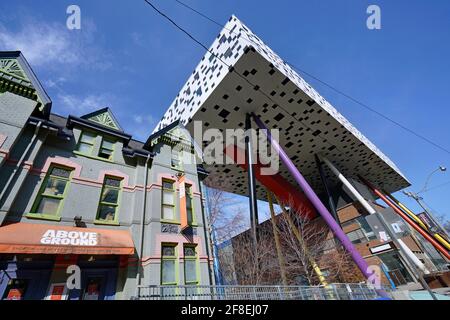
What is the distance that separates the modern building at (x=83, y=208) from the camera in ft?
26.4

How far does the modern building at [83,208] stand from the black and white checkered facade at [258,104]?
36.8ft

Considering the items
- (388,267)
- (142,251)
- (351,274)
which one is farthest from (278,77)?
(388,267)

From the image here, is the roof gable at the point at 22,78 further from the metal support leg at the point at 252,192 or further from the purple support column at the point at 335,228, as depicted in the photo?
the purple support column at the point at 335,228

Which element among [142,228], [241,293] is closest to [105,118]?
[142,228]

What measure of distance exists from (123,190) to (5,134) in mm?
5347

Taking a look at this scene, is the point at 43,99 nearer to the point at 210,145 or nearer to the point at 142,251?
the point at 142,251

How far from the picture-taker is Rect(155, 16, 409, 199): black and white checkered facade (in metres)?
22.1

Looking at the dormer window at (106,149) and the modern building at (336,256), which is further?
the modern building at (336,256)

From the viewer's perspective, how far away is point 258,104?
24969 millimetres

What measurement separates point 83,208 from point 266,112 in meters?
21.6

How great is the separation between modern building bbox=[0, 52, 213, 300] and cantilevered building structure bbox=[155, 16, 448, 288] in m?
9.53

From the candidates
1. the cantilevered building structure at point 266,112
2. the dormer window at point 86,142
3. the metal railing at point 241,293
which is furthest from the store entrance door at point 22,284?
the cantilevered building structure at point 266,112

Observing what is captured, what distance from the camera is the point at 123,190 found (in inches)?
460
